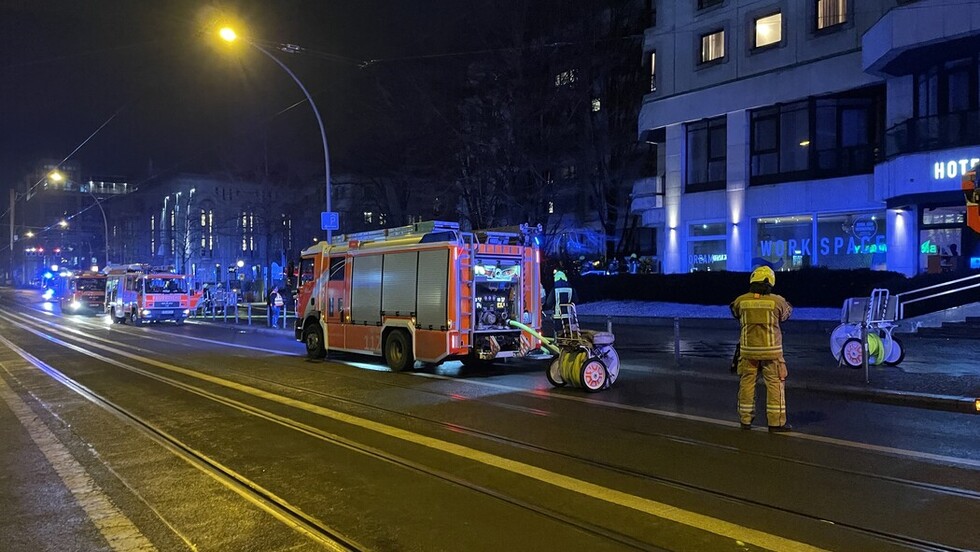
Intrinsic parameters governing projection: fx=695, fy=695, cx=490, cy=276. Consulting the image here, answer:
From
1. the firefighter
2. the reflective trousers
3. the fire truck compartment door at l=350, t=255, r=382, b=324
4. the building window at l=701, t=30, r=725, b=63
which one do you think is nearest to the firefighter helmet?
the firefighter

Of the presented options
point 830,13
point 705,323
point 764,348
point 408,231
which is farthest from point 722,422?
point 830,13

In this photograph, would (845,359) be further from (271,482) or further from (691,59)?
(691,59)

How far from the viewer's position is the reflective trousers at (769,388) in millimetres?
7867

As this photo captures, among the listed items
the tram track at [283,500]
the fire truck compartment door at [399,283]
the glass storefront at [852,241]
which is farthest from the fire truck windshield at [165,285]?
the glass storefront at [852,241]

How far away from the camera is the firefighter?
25.8 ft

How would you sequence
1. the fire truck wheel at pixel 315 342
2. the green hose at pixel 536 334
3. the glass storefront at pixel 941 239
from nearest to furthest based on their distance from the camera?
the green hose at pixel 536 334 < the fire truck wheel at pixel 315 342 < the glass storefront at pixel 941 239

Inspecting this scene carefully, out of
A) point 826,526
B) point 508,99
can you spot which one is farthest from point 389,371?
point 508,99

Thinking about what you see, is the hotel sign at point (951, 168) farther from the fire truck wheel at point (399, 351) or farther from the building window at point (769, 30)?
the fire truck wheel at point (399, 351)

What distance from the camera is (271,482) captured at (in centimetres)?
A: 613

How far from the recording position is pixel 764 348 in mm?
7871

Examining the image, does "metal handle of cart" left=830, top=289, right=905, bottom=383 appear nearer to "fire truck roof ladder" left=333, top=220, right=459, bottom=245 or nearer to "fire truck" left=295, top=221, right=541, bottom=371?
"fire truck" left=295, top=221, right=541, bottom=371

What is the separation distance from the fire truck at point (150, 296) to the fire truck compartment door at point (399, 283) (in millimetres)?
20457

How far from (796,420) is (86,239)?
10215 centimetres

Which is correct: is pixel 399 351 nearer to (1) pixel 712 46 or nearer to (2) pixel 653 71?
(1) pixel 712 46
